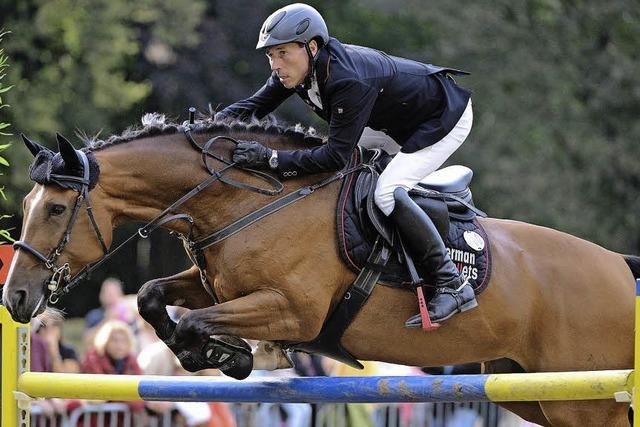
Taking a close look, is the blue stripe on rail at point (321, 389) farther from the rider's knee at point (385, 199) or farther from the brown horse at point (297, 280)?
the rider's knee at point (385, 199)

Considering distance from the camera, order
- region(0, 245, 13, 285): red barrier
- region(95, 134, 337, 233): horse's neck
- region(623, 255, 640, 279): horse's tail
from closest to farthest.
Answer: region(0, 245, 13, 285): red barrier
region(95, 134, 337, 233): horse's neck
region(623, 255, 640, 279): horse's tail

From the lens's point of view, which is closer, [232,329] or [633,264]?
[232,329]

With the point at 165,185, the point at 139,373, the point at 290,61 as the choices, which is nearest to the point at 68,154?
the point at 165,185

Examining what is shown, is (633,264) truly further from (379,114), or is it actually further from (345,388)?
(345,388)

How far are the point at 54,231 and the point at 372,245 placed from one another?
5.21 ft

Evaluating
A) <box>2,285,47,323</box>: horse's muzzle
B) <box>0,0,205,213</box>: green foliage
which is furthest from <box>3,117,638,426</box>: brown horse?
<box>0,0,205,213</box>: green foliage

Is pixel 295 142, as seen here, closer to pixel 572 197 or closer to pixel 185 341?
pixel 185 341

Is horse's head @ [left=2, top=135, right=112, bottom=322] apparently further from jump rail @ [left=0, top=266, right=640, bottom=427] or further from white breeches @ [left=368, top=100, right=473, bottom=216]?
white breeches @ [left=368, top=100, right=473, bottom=216]

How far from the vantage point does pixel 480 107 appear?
1262 inches

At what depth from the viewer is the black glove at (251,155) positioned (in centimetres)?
631

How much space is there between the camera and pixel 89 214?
19.8 ft

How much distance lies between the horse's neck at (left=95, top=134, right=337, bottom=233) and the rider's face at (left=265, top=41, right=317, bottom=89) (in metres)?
0.54

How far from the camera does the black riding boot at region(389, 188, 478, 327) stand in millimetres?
6297

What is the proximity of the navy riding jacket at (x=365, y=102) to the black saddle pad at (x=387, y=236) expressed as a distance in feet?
0.71
